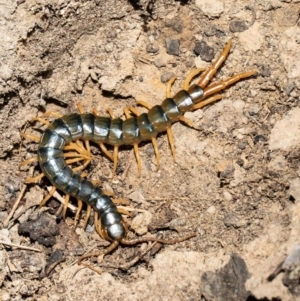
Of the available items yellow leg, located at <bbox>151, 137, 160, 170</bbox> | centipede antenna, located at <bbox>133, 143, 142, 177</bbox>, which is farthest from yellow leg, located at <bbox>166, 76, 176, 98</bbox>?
centipede antenna, located at <bbox>133, 143, 142, 177</bbox>

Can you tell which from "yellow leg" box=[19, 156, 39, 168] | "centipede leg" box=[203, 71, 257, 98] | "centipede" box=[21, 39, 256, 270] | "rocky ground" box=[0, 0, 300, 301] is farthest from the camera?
"yellow leg" box=[19, 156, 39, 168]

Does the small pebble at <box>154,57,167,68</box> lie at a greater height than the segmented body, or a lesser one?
greater

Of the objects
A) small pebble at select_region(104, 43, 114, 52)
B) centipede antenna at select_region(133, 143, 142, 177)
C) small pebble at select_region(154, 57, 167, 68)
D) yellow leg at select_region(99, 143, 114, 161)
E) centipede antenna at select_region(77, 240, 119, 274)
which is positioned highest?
small pebble at select_region(154, 57, 167, 68)

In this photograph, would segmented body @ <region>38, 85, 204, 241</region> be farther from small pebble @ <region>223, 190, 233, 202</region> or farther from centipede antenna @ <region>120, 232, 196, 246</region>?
small pebble @ <region>223, 190, 233, 202</region>

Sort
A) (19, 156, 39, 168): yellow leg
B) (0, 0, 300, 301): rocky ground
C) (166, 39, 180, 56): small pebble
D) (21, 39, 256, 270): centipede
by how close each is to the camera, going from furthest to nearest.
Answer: (19, 156, 39, 168): yellow leg
(166, 39, 180, 56): small pebble
(21, 39, 256, 270): centipede
(0, 0, 300, 301): rocky ground

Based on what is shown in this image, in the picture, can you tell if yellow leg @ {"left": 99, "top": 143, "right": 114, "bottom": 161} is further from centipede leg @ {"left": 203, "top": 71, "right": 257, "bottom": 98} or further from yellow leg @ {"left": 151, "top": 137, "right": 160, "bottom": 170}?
centipede leg @ {"left": 203, "top": 71, "right": 257, "bottom": 98}

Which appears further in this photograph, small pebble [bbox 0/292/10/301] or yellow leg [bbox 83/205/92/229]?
yellow leg [bbox 83/205/92/229]

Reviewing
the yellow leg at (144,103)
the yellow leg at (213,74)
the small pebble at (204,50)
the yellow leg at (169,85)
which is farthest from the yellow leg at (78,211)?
the small pebble at (204,50)
